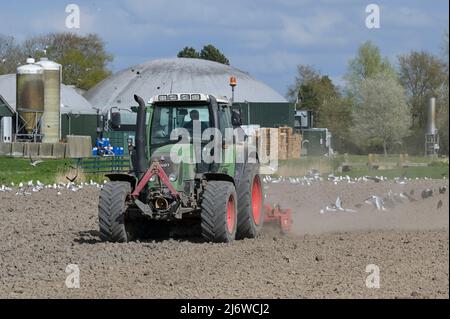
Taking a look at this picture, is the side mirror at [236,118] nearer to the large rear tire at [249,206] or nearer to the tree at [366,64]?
the large rear tire at [249,206]

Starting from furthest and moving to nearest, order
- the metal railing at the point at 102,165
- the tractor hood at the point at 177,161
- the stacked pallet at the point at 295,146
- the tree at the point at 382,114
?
the stacked pallet at the point at 295,146 → the tree at the point at 382,114 → the metal railing at the point at 102,165 → the tractor hood at the point at 177,161

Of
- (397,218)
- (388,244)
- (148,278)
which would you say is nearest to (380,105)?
(397,218)

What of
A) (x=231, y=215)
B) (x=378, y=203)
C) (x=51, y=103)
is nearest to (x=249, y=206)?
(x=231, y=215)

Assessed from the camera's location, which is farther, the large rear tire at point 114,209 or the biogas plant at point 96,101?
the biogas plant at point 96,101

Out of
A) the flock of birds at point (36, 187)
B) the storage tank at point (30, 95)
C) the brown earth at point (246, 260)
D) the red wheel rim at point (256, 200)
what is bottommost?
the brown earth at point (246, 260)

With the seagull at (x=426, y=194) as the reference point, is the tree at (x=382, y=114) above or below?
above

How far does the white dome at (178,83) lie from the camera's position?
2514 inches

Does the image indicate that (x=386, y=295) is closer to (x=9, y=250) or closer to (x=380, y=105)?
(x=9, y=250)

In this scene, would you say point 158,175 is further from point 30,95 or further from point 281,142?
point 30,95

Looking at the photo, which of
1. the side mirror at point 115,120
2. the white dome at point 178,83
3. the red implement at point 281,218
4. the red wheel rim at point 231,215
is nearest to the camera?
the side mirror at point 115,120

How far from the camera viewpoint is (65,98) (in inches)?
2306

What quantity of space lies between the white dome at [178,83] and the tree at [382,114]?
75.7 feet

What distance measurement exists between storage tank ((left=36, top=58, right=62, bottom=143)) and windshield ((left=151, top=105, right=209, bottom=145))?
3730 cm

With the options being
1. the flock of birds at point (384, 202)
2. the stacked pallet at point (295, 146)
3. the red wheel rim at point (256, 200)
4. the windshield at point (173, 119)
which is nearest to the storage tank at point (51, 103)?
the stacked pallet at point (295, 146)
